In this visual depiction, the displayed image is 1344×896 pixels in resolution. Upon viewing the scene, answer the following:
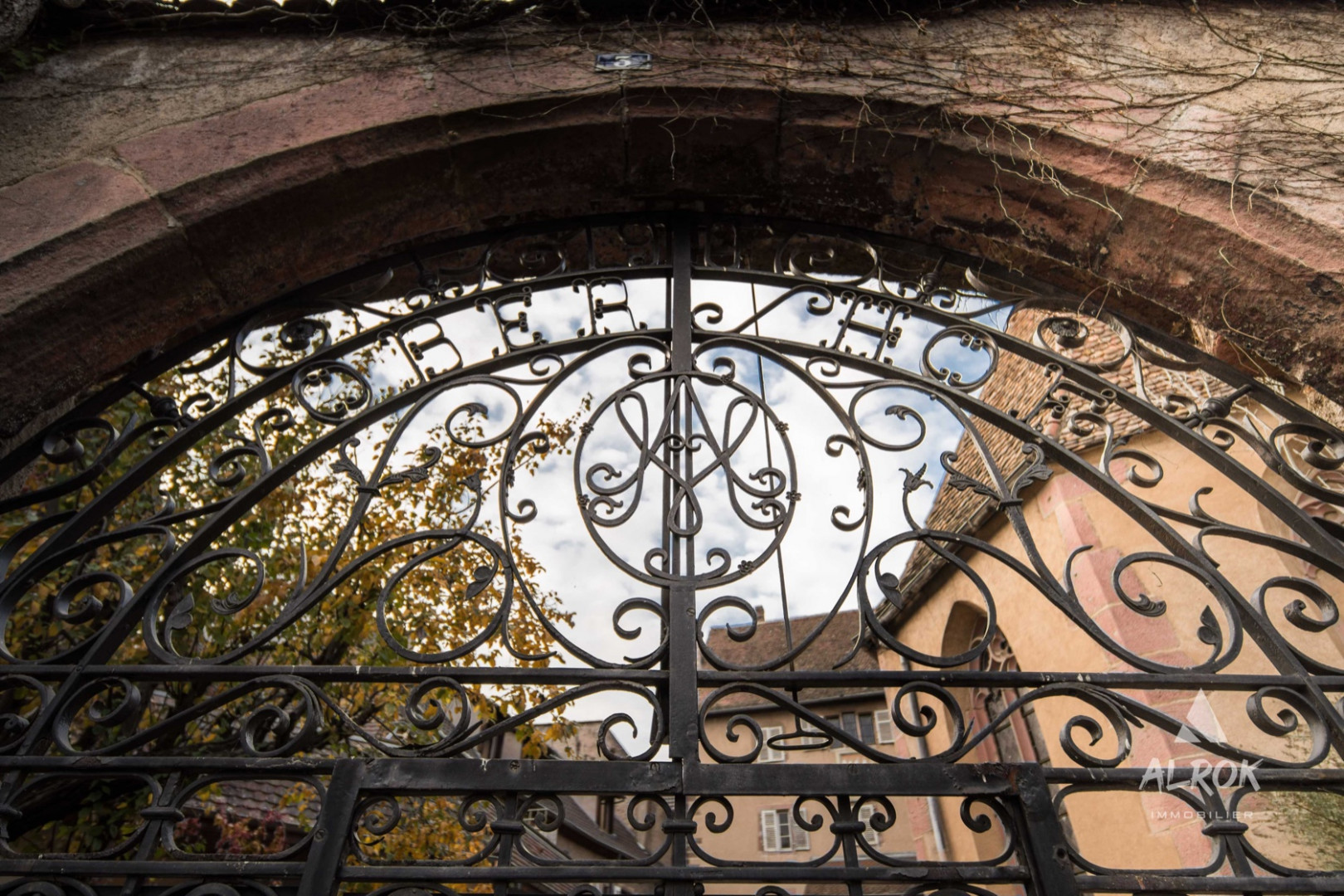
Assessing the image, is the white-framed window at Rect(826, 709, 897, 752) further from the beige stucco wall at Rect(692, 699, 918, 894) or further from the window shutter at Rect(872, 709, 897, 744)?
the beige stucco wall at Rect(692, 699, 918, 894)

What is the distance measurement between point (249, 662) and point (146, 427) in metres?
4.08

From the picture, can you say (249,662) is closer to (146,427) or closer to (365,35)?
(146,427)

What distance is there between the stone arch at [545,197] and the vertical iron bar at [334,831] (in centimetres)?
168

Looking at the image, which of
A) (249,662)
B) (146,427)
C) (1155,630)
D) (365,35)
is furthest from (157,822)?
(1155,630)

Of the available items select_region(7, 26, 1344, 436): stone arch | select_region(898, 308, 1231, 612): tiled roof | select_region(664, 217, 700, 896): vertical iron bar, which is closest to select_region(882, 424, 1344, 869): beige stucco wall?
select_region(898, 308, 1231, 612): tiled roof

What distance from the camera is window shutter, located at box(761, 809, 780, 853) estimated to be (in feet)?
70.3

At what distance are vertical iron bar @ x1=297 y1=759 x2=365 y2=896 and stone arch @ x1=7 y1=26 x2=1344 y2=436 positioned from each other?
Result: 168cm

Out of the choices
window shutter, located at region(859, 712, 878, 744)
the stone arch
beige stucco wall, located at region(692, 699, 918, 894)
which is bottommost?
the stone arch

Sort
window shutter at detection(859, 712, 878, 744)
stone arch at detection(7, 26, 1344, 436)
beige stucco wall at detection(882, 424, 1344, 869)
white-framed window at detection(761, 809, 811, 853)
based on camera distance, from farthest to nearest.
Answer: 1. white-framed window at detection(761, 809, 811, 853)
2. window shutter at detection(859, 712, 878, 744)
3. beige stucco wall at detection(882, 424, 1344, 869)
4. stone arch at detection(7, 26, 1344, 436)

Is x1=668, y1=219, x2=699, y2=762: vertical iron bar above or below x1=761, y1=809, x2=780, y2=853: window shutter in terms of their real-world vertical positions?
below

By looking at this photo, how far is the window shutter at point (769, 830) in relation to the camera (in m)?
21.4

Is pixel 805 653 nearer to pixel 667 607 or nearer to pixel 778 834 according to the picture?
pixel 778 834

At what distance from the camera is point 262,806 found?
9109 millimetres

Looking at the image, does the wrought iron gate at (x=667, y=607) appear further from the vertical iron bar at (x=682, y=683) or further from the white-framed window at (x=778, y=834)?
the white-framed window at (x=778, y=834)
